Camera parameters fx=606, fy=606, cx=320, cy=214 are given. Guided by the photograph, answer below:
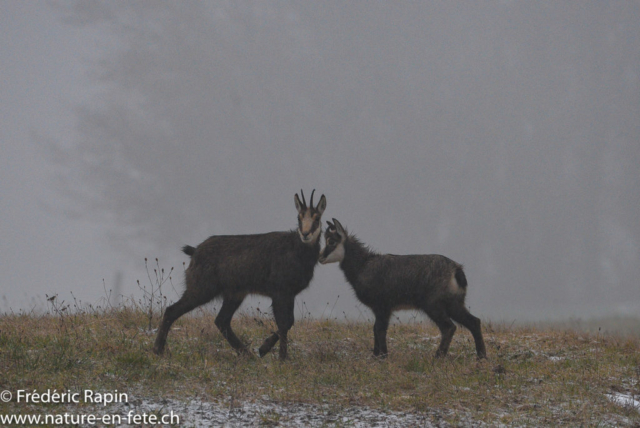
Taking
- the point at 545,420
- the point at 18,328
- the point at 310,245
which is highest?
the point at 310,245

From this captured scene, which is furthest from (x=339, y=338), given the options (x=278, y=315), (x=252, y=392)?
(x=252, y=392)

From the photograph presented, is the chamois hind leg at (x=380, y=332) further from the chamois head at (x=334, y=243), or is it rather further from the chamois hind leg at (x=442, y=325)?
the chamois head at (x=334, y=243)

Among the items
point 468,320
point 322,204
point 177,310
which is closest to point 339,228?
point 322,204

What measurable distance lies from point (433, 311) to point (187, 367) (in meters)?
3.88

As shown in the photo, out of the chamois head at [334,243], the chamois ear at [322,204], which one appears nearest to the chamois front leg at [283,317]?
the chamois head at [334,243]

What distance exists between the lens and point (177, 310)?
9539 millimetres

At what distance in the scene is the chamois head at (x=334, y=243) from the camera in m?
10.6

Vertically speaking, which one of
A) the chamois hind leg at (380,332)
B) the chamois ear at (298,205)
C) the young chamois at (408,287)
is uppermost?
the chamois ear at (298,205)

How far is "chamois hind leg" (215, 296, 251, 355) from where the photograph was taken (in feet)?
32.2

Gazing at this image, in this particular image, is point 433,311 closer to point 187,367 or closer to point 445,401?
point 445,401

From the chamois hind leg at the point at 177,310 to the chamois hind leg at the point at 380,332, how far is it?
2.76m

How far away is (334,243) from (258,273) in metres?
1.69

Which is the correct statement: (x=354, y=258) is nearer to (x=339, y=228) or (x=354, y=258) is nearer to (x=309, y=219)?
(x=339, y=228)

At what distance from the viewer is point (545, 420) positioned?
21.2 feet
